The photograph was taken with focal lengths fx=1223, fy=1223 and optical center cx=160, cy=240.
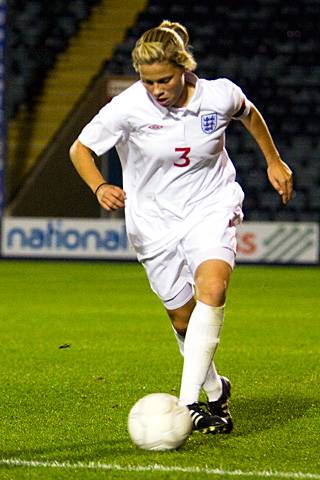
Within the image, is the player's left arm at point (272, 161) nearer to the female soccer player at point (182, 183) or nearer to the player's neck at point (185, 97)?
the female soccer player at point (182, 183)

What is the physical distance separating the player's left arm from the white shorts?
219mm

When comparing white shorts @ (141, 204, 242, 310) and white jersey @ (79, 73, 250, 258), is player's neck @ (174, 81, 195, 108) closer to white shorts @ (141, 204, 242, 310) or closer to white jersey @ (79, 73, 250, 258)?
white jersey @ (79, 73, 250, 258)

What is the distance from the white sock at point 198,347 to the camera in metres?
4.85

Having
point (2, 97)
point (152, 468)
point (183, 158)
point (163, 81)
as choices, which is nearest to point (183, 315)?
point (183, 158)

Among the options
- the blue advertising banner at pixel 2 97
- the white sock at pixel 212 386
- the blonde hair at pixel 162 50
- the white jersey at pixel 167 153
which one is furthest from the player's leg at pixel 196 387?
the blue advertising banner at pixel 2 97

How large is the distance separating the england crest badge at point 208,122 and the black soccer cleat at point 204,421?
113 centimetres

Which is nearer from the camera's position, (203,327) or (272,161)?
(203,327)

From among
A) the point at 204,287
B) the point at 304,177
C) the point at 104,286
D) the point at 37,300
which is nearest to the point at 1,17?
the point at 104,286

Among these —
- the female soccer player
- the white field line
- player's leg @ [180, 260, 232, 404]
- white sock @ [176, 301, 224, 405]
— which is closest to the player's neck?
the female soccer player

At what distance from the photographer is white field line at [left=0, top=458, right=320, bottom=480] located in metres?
4.09

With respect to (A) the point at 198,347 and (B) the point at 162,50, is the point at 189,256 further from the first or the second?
(B) the point at 162,50

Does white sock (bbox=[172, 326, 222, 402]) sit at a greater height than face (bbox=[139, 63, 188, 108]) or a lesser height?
lesser

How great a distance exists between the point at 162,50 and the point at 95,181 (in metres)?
0.60

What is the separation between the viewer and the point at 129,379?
7.02 meters
